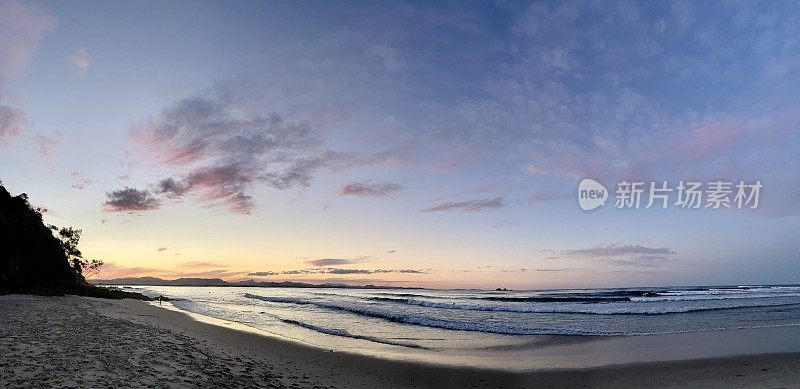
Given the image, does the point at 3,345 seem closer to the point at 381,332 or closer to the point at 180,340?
the point at 180,340

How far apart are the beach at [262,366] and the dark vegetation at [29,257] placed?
74.7ft

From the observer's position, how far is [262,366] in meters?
13.7

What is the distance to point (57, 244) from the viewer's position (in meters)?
45.7

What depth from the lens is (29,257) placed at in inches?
1569

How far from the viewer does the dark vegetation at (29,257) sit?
36.2 metres

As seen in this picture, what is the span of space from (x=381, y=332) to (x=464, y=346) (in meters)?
7.62

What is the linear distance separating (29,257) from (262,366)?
4015 centimetres

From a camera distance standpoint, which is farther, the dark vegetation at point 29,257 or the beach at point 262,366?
the dark vegetation at point 29,257

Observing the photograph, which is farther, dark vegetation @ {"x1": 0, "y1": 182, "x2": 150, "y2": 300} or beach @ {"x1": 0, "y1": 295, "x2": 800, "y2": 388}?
dark vegetation @ {"x1": 0, "y1": 182, "x2": 150, "y2": 300}

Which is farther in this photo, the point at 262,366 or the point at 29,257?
the point at 29,257

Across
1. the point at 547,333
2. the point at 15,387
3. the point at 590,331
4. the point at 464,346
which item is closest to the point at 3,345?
the point at 15,387

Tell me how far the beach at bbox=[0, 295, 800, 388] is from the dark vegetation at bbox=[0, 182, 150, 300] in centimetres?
2278

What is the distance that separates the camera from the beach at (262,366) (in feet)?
32.3

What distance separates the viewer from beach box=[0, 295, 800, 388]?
32.3 feet
